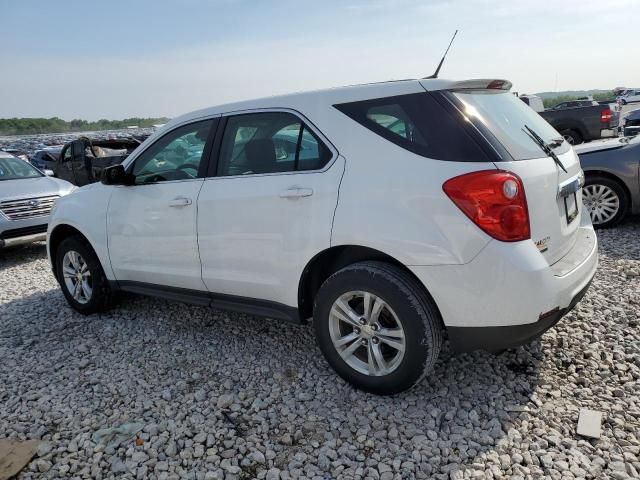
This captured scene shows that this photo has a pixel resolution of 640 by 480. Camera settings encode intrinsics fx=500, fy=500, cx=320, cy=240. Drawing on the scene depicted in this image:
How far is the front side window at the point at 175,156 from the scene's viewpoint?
12.2 feet

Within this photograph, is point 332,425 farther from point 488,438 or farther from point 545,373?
point 545,373

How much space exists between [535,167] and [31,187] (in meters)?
7.61

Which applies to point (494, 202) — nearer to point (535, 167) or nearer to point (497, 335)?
point (535, 167)

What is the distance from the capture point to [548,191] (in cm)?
276

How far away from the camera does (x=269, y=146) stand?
3.34 m

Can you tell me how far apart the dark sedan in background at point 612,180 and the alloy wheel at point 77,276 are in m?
5.95

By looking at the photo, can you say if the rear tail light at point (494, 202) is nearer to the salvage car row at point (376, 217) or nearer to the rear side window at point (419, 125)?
the salvage car row at point (376, 217)

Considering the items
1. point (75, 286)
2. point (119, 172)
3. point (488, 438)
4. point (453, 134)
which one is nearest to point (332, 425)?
point (488, 438)

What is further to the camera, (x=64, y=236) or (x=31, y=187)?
(x=31, y=187)

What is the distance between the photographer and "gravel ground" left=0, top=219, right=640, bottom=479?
8.38ft

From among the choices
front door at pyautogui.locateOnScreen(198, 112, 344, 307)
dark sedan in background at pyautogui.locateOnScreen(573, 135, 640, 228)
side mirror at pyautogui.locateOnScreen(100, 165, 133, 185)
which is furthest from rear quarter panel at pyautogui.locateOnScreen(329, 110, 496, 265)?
dark sedan in background at pyautogui.locateOnScreen(573, 135, 640, 228)

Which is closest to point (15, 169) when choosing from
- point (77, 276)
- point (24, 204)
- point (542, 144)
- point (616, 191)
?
point (24, 204)

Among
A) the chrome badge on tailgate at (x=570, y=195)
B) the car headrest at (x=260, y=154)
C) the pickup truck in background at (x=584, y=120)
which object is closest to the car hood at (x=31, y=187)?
the car headrest at (x=260, y=154)

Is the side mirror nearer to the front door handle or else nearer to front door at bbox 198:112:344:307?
the front door handle
